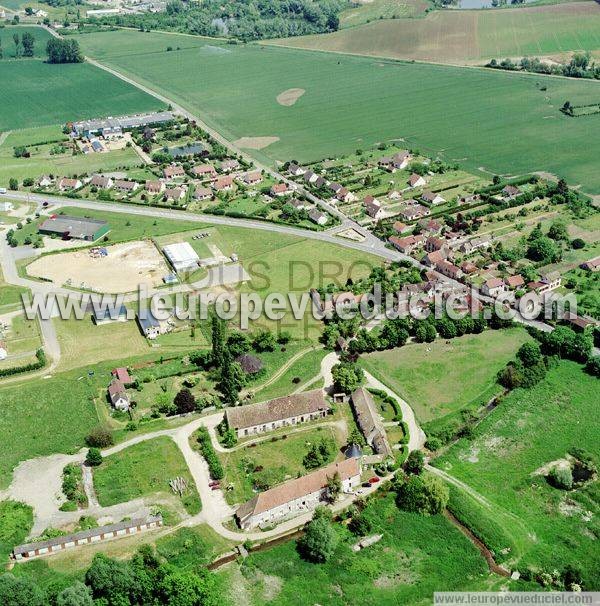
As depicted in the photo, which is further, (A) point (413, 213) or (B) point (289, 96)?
(B) point (289, 96)

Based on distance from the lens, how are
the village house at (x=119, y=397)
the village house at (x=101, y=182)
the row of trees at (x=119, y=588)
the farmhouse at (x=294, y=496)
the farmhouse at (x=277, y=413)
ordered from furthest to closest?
the village house at (x=101, y=182)
the village house at (x=119, y=397)
the farmhouse at (x=277, y=413)
the farmhouse at (x=294, y=496)
the row of trees at (x=119, y=588)

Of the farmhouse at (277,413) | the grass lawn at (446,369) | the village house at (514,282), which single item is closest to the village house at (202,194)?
the grass lawn at (446,369)

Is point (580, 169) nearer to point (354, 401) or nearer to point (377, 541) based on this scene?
point (354, 401)

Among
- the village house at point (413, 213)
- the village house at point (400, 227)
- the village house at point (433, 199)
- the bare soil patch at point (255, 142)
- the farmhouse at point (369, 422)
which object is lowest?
the farmhouse at point (369, 422)

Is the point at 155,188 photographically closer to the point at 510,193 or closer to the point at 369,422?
the point at 510,193

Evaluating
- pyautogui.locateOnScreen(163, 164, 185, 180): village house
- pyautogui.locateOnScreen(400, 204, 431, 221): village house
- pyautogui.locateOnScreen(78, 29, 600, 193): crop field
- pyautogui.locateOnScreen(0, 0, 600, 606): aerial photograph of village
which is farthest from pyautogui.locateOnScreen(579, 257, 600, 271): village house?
pyautogui.locateOnScreen(163, 164, 185, 180): village house

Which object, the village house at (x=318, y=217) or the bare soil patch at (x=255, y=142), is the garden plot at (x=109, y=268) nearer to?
the village house at (x=318, y=217)

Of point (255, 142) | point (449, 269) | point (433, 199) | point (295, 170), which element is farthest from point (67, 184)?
point (449, 269)

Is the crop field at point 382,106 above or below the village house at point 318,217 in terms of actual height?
above
